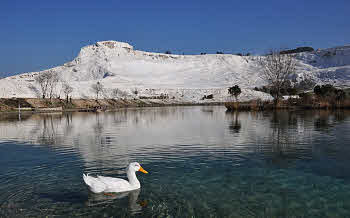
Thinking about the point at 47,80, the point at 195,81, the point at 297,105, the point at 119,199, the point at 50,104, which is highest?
the point at 195,81

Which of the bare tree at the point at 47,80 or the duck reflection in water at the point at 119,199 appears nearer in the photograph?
the duck reflection in water at the point at 119,199

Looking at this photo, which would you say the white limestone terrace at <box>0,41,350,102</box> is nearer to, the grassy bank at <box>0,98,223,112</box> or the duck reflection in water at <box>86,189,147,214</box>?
the grassy bank at <box>0,98,223,112</box>

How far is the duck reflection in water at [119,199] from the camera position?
313 inches

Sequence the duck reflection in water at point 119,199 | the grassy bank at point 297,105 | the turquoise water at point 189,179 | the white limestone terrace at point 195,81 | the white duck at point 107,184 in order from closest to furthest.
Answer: the turquoise water at point 189,179, the duck reflection in water at point 119,199, the white duck at point 107,184, the grassy bank at point 297,105, the white limestone terrace at point 195,81

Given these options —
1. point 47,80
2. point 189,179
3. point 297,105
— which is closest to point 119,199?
point 189,179

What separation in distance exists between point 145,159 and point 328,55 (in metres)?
206

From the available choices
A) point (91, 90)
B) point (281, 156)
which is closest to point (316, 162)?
point (281, 156)

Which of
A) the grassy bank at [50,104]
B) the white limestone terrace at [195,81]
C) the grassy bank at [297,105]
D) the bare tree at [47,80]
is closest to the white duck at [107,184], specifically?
the grassy bank at [297,105]

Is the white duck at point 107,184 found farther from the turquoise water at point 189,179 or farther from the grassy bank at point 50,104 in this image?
the grassy bank at point 50,104

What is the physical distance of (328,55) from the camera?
192m

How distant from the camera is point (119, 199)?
8.55m

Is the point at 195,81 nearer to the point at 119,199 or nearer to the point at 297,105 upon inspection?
the point at 297,105

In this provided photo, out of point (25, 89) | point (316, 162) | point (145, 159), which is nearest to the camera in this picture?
point (316, 162)

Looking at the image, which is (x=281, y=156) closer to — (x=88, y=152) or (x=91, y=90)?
(x=88, y=152)
